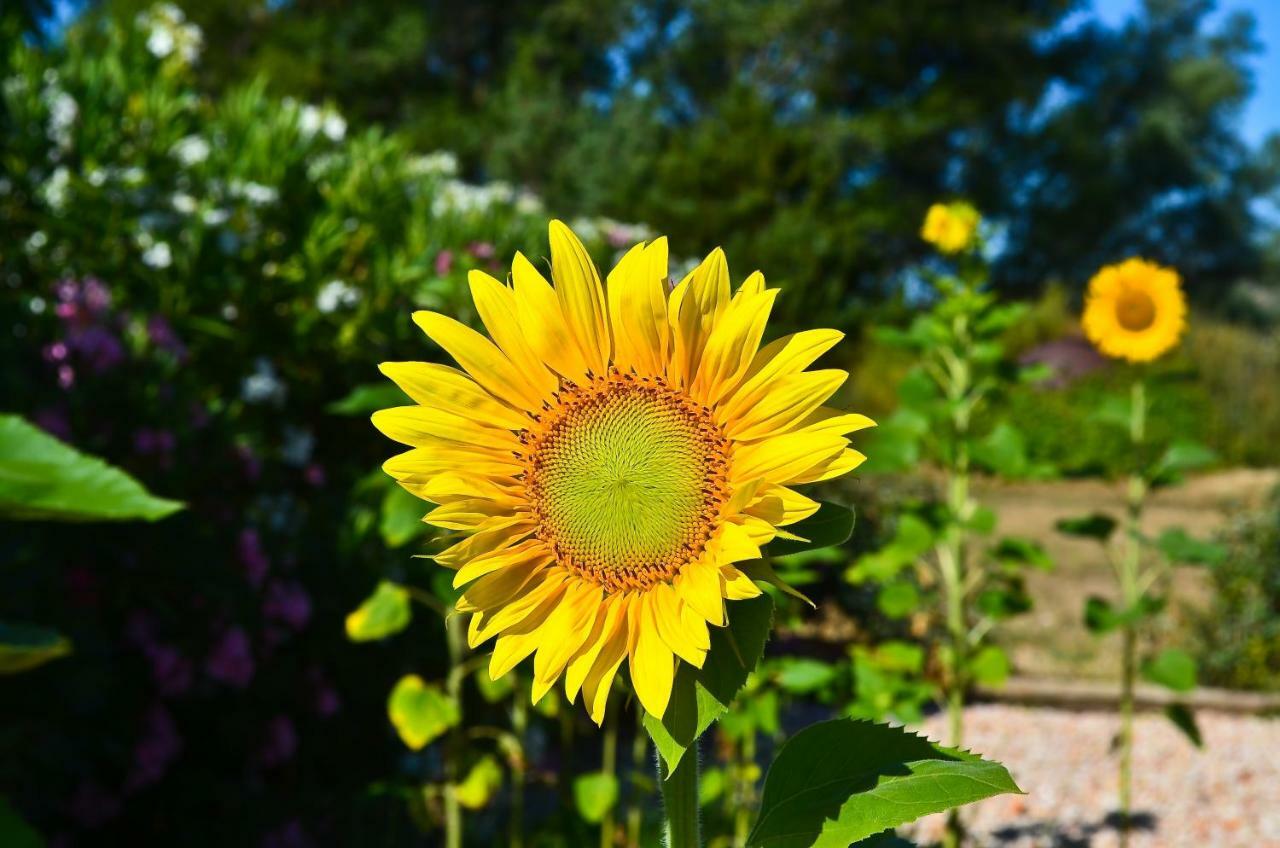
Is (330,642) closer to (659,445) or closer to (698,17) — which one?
(659,445)

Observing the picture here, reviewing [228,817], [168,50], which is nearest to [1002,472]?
[228,817]

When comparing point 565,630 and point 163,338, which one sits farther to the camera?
point 163,338

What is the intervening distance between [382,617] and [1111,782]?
10.8 ft

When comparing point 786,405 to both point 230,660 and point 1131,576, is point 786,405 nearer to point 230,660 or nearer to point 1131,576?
point 230,660

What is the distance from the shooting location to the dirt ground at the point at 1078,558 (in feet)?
19.9

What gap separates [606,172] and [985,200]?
11.6 meters

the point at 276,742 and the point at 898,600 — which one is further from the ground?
the point at 898,600

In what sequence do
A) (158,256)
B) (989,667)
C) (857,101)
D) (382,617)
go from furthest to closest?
1. (857,101)
2. (158,256)
3. (989,667)
4. (382,617)

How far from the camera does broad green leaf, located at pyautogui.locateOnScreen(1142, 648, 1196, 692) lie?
2.62m

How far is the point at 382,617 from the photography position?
6.77 ft

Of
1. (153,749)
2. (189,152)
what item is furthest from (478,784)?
(189,152)

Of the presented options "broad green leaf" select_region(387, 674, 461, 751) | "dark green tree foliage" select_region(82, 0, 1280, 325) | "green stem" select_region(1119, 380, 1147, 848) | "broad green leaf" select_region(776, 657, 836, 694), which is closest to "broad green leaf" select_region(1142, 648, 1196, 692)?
"green stem" select_region(1119, 380, 1147, 848)

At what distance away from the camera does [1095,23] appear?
29062 mm

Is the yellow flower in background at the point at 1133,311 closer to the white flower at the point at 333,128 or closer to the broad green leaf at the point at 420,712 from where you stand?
the broad green leaf at the point at 420,712
